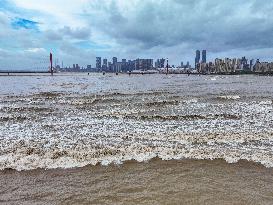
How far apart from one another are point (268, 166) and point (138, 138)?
486 cm

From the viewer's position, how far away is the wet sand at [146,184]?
19.4 feet

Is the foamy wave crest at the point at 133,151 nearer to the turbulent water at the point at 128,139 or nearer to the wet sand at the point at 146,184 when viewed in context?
the turbulent water at the point at 128,139

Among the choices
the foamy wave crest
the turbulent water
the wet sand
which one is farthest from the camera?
the turbulent water

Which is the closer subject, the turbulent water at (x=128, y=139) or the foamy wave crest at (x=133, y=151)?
the foamy wave crest at (x=133, y=151)

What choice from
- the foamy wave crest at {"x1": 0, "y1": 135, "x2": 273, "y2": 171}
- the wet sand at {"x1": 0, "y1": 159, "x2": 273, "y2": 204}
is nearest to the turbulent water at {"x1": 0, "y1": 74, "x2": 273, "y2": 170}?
the foamy wave crest at {"x1": 0, "y1": 135, "x2": 273, "y2": 171}

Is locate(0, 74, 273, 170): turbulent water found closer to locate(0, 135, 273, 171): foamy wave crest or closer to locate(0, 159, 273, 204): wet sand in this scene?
locate(0, 135, 273, 171): foamy wave crest

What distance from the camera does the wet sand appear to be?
5.90m

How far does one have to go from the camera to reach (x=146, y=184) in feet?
21.7

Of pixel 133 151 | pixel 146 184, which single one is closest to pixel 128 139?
pixel 133 151

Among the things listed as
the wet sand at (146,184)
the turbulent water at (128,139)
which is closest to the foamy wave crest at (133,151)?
the turbulent water at (128,139)

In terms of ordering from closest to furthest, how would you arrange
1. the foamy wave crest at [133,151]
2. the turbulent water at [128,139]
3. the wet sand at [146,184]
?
the wet sand at [146,184] → the foamy wave crest at [133,151] → the turbulent water at [128,139]

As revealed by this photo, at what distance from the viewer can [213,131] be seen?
12539mm

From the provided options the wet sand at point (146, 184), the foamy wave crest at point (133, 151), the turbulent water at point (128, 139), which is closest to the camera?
the wet sand at point (146, 184)

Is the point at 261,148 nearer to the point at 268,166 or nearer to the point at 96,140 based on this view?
the point at 268,166
